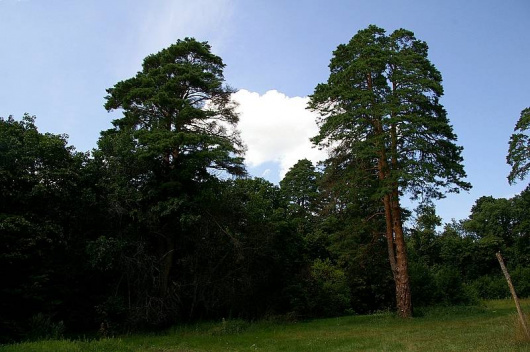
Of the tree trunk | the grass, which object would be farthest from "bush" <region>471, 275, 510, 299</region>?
the tree trunk

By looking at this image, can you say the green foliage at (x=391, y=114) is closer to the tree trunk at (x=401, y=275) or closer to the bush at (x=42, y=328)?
the tree trunk at (x=401, y=275)

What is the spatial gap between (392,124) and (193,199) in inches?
393

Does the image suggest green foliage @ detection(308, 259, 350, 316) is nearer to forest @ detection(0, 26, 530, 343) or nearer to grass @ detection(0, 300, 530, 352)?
forest @ detection(0, 26, 530, 343)

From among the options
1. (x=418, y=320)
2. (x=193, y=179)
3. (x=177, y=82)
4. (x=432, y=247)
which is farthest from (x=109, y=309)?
(x=432, y=247)

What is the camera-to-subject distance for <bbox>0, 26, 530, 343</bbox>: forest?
16609 mm

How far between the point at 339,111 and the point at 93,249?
1322 cm

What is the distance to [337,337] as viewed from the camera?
47.8 ft

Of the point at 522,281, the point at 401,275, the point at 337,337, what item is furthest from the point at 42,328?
the point at 522,281

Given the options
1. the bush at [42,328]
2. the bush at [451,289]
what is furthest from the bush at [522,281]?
the bush at [42,328]

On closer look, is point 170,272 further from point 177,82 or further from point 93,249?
point 177,82

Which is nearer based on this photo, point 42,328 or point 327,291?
point 42,328

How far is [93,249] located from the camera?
17.2 meters

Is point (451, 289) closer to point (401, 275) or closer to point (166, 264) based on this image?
point (401, 275)

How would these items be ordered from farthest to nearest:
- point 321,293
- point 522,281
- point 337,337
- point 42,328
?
point 522,281, point 321,293, point 42,328, point 337,337
